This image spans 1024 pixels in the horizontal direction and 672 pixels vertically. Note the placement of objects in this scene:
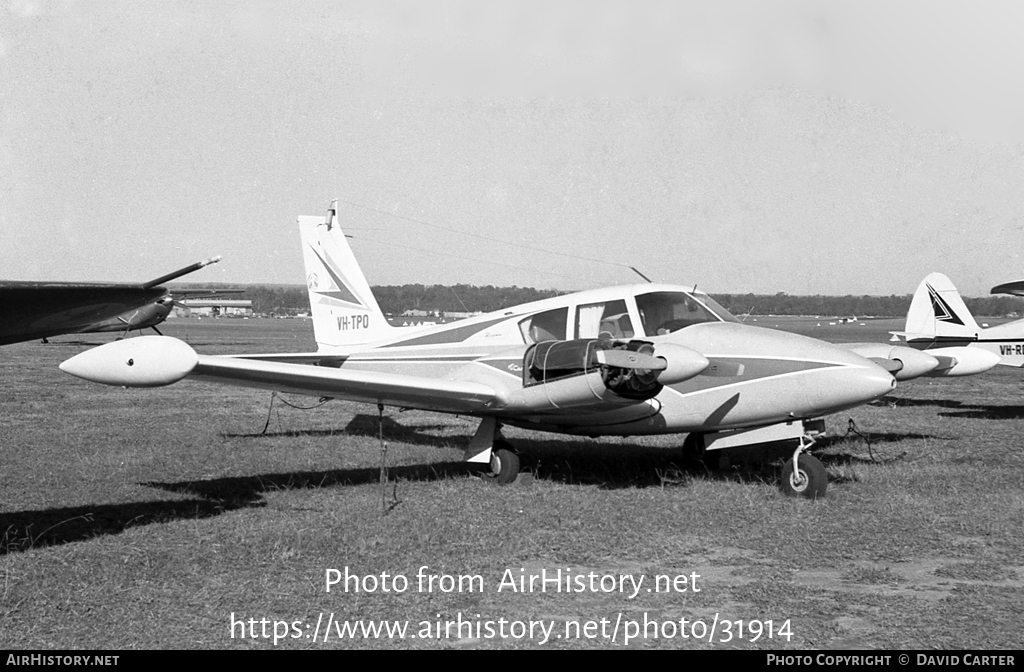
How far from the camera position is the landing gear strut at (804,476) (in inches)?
356

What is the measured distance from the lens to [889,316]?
128m

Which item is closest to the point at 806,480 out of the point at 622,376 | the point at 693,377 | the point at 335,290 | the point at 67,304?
the point at 693,377

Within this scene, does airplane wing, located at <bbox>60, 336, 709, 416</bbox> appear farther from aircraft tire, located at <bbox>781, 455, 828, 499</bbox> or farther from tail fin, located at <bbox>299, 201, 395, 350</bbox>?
tail fin, located at <bbox>299, 201, 395, 350</bbox>

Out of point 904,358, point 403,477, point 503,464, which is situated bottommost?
point 403,477

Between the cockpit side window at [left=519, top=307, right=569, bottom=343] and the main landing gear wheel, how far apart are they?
1320 mm

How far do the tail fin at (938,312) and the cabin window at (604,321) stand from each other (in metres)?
14.7

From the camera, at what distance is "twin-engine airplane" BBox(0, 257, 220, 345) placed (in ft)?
12.2

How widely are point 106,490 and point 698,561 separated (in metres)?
6.28

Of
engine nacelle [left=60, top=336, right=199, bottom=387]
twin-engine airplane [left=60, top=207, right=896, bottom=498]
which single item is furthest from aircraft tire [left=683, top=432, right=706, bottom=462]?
engine nacelle [left=60, top=336, right=199, bottom=387]

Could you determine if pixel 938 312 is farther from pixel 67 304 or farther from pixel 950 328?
pixel 67 304

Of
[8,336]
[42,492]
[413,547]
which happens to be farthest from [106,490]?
[8,336]

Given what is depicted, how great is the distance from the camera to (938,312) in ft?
73.4

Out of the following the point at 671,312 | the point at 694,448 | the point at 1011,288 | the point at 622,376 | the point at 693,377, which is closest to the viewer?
the point at 622,376

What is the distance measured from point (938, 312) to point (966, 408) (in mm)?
3858
